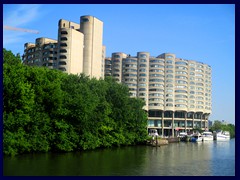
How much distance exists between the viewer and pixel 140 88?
14125cm

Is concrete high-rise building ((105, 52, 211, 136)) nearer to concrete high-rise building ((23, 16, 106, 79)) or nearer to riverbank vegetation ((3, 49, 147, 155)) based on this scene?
concrete high-rise building ((23, 16, 106, 79))

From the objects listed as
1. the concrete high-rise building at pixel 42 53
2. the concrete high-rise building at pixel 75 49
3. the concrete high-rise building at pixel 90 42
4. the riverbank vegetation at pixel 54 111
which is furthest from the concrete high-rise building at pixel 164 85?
the riverbank vegetation at pixel 54 111

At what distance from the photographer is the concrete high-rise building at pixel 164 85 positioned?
14050cm

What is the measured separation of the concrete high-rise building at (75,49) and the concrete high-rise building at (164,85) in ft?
75.8

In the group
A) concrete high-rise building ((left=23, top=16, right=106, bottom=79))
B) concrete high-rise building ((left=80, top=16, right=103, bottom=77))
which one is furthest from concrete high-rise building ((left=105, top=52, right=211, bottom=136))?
concrete high-rise building ((left=80, top=16, right=103, bottom=77))

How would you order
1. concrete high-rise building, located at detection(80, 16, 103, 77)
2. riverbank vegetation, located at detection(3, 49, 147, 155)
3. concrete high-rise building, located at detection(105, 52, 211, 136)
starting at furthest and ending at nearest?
concrete high-rise building, located at detection(105, 52, 211, 136)
concrete high-rise building, located at detection(80, 16, 103, 77)
riverbank vegetation, located at detection(3, 49, 147, 155)

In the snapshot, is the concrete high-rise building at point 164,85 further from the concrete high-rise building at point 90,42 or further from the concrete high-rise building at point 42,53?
the concrete high-rise building at point 42,53

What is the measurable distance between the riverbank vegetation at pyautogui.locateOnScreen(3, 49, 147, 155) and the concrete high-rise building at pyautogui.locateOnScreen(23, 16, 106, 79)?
49.6 meters

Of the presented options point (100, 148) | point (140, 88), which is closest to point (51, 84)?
point (100, 148)

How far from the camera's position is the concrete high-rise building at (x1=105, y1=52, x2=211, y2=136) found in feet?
461

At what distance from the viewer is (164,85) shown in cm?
14250
